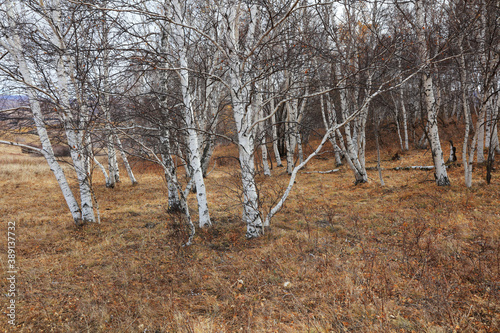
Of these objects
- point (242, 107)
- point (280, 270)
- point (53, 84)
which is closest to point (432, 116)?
point (242, 107)

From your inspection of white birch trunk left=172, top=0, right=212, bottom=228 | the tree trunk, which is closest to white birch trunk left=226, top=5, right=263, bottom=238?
white birch trunk left=172, top=0, right=212, bottom=228

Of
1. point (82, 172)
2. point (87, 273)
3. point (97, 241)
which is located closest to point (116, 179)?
point (82, 172)

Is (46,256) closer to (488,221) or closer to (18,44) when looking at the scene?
(18,44)

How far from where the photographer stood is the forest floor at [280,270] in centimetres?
305

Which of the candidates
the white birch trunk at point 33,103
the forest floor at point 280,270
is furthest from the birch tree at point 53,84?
the forest floor at point 280,270

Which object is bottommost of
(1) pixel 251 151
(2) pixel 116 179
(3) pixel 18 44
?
(2) pixel 116 179

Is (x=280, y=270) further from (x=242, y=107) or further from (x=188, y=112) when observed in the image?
(x=188, y=112)

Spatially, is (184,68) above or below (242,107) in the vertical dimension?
above

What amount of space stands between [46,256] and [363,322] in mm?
6177

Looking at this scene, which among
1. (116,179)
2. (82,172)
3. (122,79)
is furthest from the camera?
(116,179)

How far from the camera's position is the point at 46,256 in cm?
529

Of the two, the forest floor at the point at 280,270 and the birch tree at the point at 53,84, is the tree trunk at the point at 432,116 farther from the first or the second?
the birch tree at the point at 53,84

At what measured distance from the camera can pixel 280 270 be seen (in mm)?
4266

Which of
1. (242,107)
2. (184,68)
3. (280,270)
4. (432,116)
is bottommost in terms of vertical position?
(280,270)
